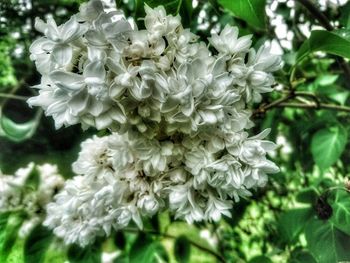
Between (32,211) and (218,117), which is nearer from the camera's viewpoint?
(218,117)

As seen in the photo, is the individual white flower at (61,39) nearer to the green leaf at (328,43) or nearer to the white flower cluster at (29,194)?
the green leaf at (328,43)

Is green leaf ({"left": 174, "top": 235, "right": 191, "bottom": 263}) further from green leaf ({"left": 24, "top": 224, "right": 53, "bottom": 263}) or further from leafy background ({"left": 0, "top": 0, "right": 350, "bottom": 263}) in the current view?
green leaf ({"left": 24, "top": 224, "right": 53, "bottom": 263})

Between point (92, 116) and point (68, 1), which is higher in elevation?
point (92, 116)

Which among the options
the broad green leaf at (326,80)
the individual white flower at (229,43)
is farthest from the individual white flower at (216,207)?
the broad green leaf at (326,80)

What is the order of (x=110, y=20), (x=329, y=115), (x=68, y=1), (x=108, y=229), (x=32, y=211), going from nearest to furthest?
(x=110, y=20) → (x=108, y=229) → (x=32, y=211) → (x=329, y=115) → (x=68, y=1)

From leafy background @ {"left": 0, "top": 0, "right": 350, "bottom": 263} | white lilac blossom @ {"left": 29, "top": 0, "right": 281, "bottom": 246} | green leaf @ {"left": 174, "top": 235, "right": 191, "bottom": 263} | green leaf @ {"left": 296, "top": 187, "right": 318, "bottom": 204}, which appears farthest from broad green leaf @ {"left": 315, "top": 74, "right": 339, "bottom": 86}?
white lilac blossom @ {"left": 29, "top": 0, "right": 281, "bottom": 246}

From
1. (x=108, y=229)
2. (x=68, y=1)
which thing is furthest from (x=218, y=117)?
(x=68, y=1)

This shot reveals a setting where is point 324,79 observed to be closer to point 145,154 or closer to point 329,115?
point 329,115

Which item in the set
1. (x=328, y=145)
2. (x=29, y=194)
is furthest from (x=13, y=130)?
(x=328, y=145)
